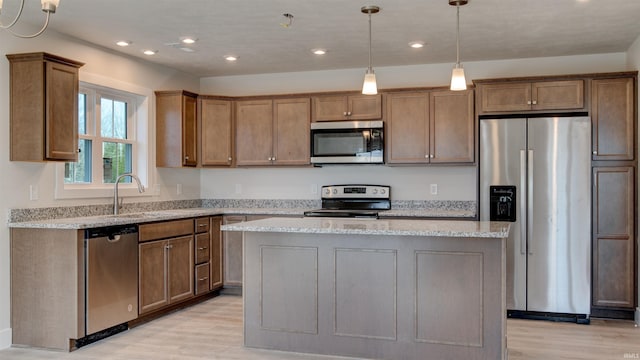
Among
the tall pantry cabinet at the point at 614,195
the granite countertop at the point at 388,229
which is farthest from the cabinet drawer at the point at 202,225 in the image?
the tall pantry cabinet at the point at 614,195

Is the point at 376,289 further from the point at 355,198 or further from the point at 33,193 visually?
the point at 33,193

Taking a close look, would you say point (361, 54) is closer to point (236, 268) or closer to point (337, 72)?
point (337, 72)

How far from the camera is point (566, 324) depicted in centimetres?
459

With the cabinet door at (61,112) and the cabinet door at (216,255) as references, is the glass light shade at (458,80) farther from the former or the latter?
the cabinet door at (216,255)

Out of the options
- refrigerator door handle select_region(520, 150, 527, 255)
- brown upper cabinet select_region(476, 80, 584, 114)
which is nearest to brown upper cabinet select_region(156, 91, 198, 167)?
brown upper cabinet select_region(476, 80, 584, 114)

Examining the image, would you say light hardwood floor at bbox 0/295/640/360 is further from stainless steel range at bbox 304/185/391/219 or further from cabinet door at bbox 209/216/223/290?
stainless steel range at bbox 304/185/391/219

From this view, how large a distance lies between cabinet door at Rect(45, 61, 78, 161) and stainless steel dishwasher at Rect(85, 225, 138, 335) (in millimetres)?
655

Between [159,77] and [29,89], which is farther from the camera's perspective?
[159,77]

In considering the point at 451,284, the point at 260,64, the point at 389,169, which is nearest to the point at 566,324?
the point at 451,284

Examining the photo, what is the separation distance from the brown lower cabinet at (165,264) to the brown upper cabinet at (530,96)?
299cm

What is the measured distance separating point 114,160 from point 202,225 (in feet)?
3.41

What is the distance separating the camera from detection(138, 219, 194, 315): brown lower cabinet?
4492 millimetres

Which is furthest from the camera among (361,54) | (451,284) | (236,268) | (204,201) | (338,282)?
(204,201)

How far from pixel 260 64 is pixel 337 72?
0.87m
